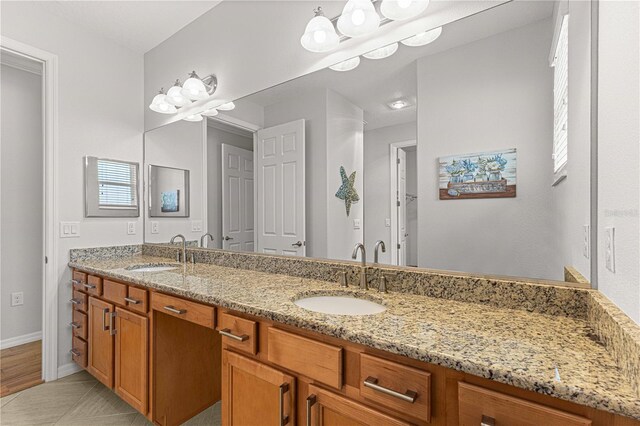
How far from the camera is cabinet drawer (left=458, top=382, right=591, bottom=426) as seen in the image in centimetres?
63

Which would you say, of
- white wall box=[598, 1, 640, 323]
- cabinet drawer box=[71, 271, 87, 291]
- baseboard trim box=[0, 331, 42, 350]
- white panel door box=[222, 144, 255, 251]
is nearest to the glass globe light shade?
white panel door box=[222, 144, 255, 251]

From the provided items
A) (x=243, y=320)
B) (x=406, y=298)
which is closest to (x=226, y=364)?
(x=243, y=320)

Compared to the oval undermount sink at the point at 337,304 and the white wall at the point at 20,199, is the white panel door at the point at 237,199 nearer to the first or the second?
the oval undermount sink at the point at 337,304

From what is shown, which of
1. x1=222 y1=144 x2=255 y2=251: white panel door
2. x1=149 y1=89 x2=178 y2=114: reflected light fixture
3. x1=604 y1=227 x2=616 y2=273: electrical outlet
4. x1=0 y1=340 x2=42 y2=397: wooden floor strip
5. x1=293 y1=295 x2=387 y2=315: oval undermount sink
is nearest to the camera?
x1=604 y1=227 x2=616 y2=273: electrical outlet

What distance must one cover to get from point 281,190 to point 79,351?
1.93 meters

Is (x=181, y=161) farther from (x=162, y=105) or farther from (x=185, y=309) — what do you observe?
(x=185, y=309)

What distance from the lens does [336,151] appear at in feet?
5.57

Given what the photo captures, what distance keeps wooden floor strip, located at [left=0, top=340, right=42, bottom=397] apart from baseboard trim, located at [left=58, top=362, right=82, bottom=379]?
12 cm

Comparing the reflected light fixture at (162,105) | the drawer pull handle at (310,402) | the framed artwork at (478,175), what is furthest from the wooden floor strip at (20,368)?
the framed artwork at (478,175)

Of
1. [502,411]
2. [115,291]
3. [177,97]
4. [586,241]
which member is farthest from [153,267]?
[586,241]

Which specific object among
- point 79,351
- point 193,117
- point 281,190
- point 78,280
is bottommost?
point 79,351

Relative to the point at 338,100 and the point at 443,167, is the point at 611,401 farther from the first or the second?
the point at 338,100

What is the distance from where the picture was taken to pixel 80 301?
7.51ft

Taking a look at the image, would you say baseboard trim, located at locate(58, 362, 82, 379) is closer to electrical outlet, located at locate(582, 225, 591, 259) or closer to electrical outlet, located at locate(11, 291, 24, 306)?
electrical outlet, located at locate(11, 291, 24, 306)
